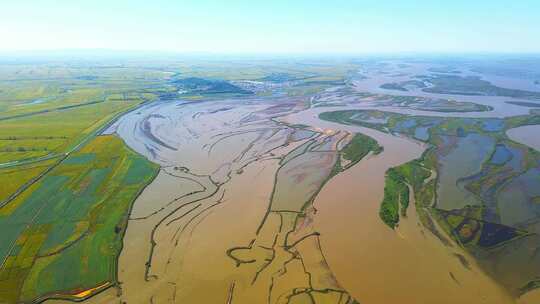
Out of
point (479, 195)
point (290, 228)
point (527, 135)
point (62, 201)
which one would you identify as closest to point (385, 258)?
point (290, 228)

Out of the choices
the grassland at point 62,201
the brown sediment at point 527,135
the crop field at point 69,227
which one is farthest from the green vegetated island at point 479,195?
the grassland at point 62,201

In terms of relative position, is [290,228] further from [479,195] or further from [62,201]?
[62,201]

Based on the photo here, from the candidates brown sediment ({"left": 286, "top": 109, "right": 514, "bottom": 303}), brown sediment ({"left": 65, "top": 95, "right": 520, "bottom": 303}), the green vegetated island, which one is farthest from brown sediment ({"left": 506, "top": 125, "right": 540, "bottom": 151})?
brown sediment ({"left": 286, "top": 109, "right": 514, "bottom": 303})

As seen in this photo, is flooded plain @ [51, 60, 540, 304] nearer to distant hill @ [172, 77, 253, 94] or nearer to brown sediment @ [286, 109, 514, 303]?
brown sediment @ [286, 109, 514, 303]

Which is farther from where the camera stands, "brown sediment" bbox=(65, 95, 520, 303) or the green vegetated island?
the green vegetated island

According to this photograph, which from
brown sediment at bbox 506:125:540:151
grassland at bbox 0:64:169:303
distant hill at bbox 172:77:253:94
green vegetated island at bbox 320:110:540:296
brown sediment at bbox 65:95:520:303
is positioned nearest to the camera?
brown sediment at bbox 65:95:520:303

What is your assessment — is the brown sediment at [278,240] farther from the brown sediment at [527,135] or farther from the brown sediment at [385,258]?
the brown sediment at [527,135]
